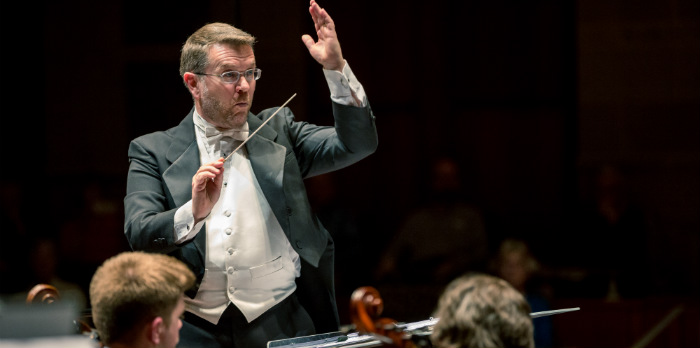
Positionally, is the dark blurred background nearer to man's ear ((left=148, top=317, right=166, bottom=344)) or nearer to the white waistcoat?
the white waistcoat

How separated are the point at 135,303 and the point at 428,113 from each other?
493 cm

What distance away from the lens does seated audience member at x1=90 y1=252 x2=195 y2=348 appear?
191cm

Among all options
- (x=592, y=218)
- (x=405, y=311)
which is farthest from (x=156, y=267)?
(x=592, y=218)

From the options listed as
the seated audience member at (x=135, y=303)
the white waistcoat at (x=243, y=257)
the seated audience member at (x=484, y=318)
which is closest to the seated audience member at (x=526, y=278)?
the white waistcoat at (x=243, y=257)

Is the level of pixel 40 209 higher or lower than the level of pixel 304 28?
lower

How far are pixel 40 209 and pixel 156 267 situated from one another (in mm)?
5104

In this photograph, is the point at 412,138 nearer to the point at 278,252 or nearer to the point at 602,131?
the point at 602,131

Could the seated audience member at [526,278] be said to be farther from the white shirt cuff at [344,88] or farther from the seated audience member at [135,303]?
the seated audience member at [135,303]

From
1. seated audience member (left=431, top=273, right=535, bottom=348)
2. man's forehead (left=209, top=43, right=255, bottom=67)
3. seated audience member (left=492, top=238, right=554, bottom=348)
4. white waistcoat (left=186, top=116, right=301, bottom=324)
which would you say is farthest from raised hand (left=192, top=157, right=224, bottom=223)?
seated audience member (left=492, top=238, right=554, bottom=348)

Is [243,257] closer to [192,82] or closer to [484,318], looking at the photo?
[192,82]

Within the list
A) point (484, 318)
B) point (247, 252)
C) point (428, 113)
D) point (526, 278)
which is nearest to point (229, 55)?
point (247, 252)

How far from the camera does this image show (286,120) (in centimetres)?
278

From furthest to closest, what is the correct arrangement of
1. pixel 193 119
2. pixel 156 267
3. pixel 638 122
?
pixel 638 122, pixel 193 119, pixel 156 267

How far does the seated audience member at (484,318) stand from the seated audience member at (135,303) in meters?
0.52
